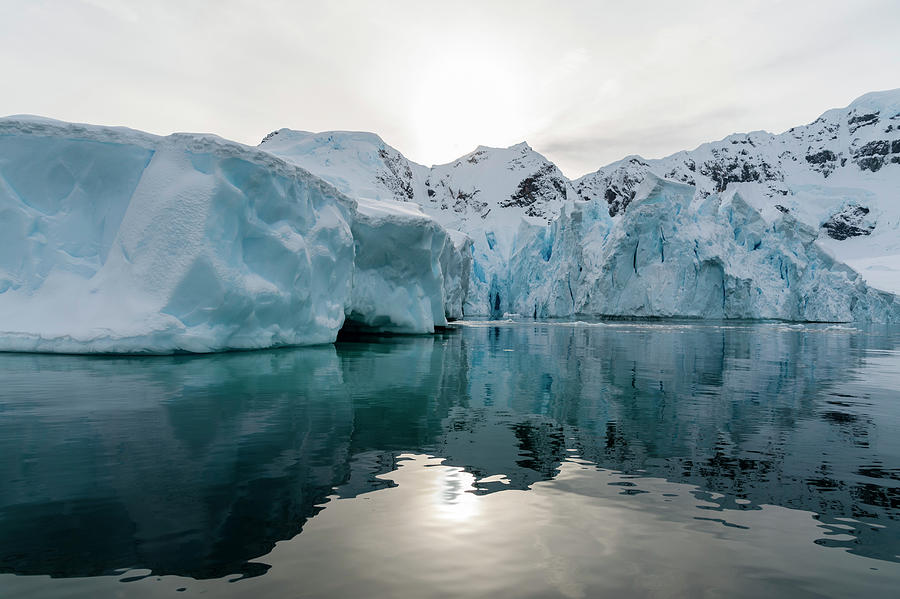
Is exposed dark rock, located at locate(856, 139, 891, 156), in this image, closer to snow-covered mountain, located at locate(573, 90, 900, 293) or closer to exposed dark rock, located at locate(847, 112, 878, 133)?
snow-covered mountain, located at locate(573, 90, 900, 293)

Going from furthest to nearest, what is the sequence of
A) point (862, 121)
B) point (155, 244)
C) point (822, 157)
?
1. point (862, 121)
2. point (822, 157)
3. point (155, 244)

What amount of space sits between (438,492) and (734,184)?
147314 millimetres

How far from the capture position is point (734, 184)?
13175 centimetres

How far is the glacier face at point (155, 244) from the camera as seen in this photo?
524 inches

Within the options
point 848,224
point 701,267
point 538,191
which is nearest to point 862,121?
point 848,224

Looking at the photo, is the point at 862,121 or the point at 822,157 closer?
the point at 822,157

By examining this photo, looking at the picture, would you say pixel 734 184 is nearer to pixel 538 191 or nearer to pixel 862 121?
pixel 862 121

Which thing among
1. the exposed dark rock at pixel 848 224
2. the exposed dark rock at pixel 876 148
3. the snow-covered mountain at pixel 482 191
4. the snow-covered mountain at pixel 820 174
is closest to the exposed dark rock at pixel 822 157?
the snow-covered mountain at pixel 820 174

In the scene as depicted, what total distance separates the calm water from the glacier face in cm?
440

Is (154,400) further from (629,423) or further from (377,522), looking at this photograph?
(629,423)

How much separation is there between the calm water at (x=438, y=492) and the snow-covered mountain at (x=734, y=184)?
60.5 meters

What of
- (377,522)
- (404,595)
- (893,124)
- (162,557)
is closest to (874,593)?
(404,595)

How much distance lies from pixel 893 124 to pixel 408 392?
16439 centimetres

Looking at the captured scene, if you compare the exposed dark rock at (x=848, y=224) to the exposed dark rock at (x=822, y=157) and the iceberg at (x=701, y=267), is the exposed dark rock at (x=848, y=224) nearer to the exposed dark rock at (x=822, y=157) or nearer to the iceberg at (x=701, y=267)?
the exposed dark rock at (x=822, y=157)
